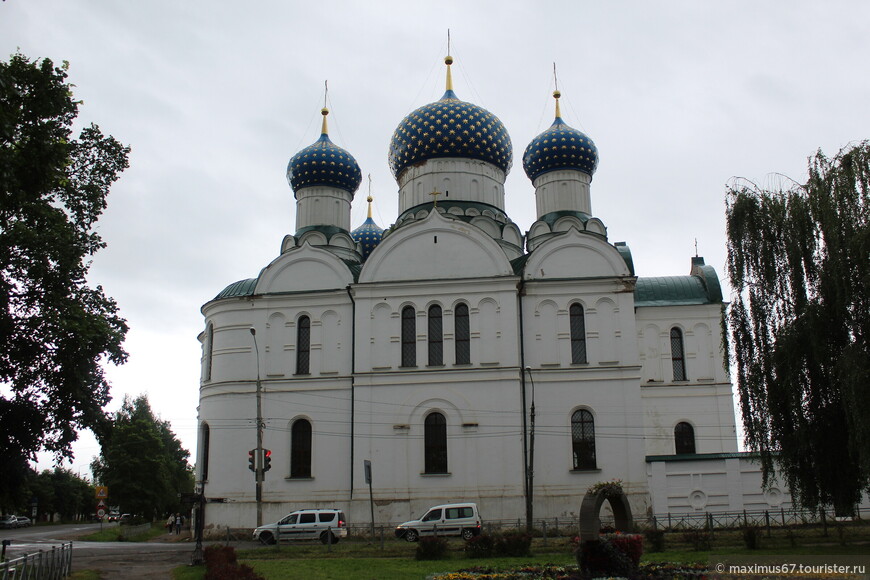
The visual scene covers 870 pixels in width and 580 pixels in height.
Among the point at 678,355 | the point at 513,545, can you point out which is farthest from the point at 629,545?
the point at 678,355

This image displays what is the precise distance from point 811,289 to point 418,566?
395 inches

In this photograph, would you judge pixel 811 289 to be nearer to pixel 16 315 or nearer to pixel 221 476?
pixel 16 315

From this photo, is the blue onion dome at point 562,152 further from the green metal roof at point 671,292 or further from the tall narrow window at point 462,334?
the tall narrow window at point 462,334

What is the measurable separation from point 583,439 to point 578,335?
349 centimetres

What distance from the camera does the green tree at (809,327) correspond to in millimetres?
15484

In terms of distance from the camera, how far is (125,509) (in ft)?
151

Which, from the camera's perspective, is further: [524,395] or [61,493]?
[61,493]

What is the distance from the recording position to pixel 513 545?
57.5 ft

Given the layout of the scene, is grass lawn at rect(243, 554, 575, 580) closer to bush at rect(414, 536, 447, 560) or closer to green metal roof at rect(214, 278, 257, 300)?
bush at rect(414, 536, 447, 560)

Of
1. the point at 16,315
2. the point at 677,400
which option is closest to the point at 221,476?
the point at 16,315

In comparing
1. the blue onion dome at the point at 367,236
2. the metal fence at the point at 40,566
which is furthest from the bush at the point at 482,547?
the blue onion dome at the point at 367,236

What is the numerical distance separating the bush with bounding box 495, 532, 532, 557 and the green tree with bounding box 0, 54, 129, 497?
8.97 metres

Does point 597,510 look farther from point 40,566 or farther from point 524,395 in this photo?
point 524,395

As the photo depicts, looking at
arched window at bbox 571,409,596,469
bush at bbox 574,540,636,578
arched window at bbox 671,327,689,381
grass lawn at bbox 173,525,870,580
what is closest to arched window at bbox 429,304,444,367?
arched window at bbox 571,409,596,469
